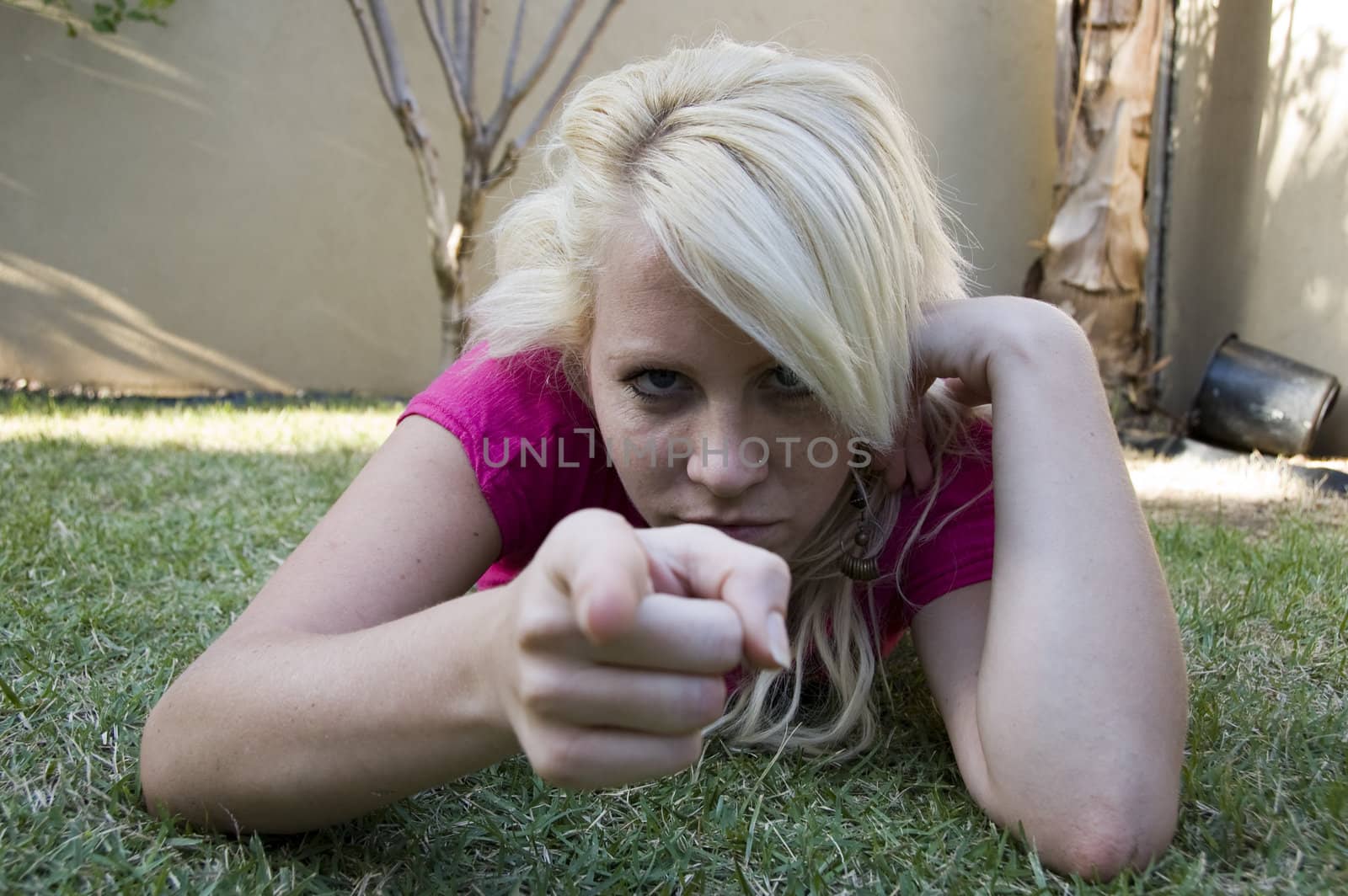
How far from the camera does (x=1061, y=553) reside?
4.36 feet

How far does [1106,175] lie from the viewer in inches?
183

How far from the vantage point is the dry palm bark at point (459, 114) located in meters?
5.07

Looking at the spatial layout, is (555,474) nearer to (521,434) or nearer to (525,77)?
(521,434)

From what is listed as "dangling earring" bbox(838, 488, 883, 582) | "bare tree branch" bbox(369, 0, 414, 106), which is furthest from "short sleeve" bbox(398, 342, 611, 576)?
"bare tree branch" bbox(369, 0, 414, 106)

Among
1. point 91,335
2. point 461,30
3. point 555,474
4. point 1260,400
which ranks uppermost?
point 461,30

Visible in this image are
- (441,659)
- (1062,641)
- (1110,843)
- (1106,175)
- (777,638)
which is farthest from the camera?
(1106,175)

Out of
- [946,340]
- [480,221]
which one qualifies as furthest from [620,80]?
[480,221]

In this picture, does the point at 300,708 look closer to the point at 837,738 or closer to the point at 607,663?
the point at 607,663

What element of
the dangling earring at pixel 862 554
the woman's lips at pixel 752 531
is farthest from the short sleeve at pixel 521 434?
the dangling earring at pixel 862 554

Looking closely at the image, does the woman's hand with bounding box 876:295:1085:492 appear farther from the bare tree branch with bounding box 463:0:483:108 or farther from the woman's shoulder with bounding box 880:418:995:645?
the bare tree branch with bounding box 463:0:483:108

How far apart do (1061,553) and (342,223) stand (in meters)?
5.45

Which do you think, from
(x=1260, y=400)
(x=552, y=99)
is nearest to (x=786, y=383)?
(x=1260, y=400)

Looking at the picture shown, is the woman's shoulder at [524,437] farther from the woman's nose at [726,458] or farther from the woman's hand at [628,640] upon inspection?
the woman's hand at [628,640]

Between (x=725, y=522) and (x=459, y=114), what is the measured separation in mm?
4290
